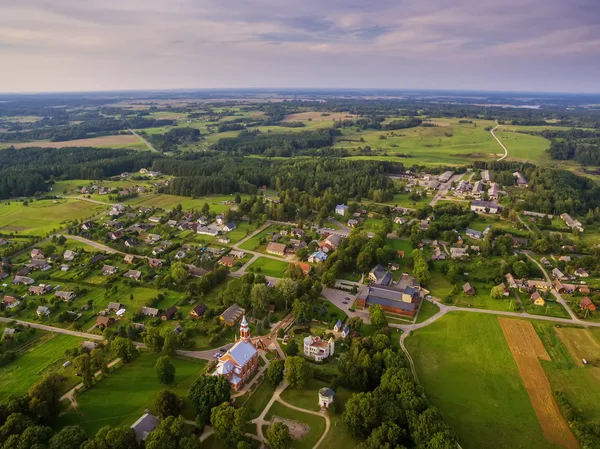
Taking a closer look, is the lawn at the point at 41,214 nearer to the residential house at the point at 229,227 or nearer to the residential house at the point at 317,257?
the residential house at the point at 229,227

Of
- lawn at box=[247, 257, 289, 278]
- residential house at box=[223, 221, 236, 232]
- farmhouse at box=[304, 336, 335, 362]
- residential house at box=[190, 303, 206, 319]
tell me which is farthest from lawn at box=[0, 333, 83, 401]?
residential house at box=[223, 221, 236, 232]

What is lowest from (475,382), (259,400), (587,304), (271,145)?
(259,400)

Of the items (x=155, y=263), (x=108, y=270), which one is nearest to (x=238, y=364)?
(x=155, y=263)

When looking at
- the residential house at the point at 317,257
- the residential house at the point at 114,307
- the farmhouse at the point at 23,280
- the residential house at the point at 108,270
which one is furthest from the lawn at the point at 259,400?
the farmhouse at the point at 23,280

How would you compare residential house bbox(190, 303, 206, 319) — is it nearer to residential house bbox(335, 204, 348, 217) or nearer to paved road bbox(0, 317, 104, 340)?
paved road bbox(0, 317, 104, 340)

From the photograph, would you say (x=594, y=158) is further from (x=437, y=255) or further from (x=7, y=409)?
(x=7, y=409)

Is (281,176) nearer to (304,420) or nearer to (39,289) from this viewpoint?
(39,289)

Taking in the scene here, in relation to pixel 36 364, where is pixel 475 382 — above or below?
above
